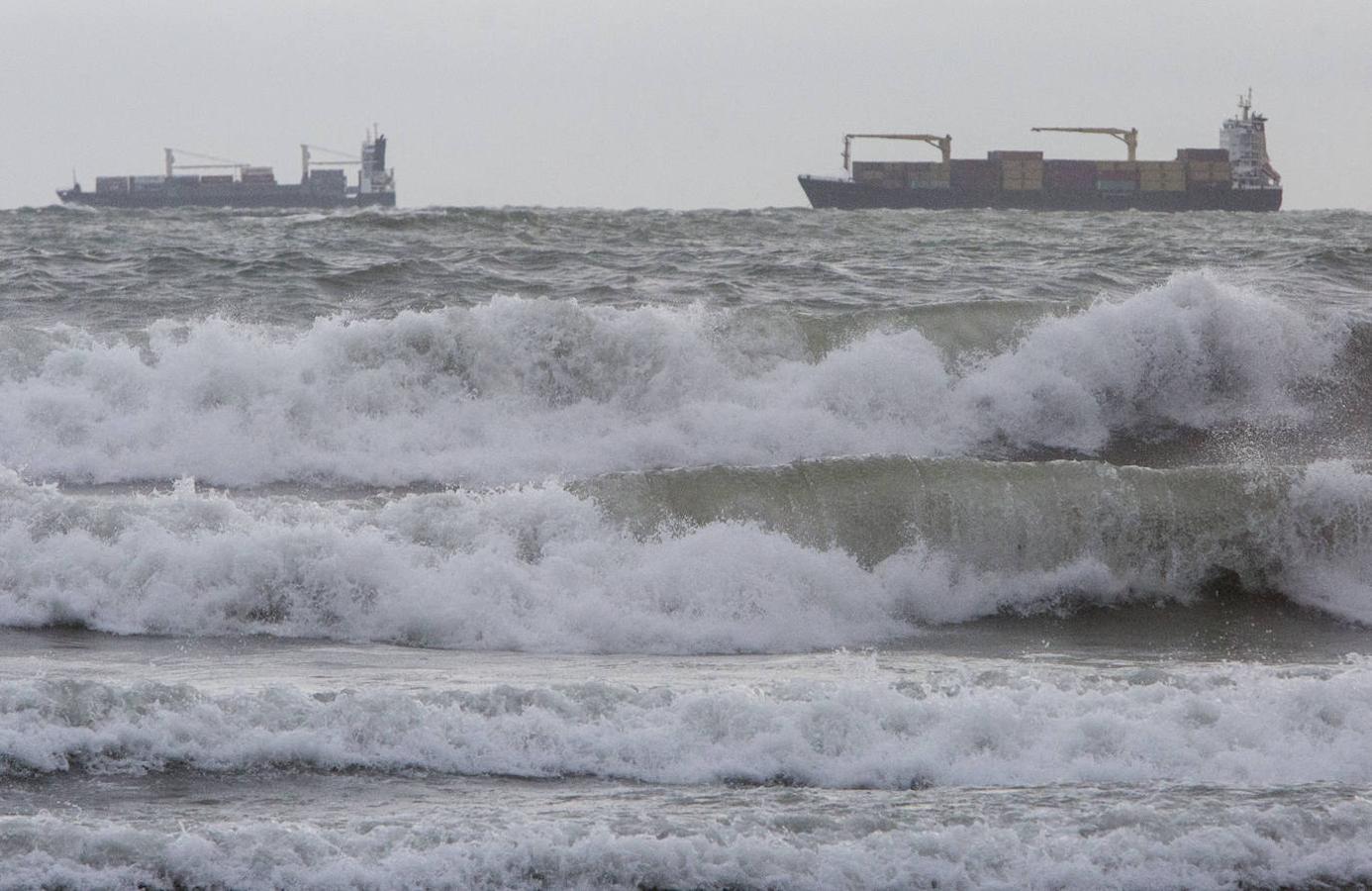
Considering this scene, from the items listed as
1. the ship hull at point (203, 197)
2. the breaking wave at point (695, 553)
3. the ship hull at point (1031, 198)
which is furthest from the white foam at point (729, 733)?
the ship hull at point (203, 197)

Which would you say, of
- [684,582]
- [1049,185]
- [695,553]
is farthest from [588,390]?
[1049,185]

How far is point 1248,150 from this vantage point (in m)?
81.6

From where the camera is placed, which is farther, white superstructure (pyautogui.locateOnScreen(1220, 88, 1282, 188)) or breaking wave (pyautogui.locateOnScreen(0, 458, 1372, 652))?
white superstructure (pyautogui.locateOnScreen(1220, 88, 1282, 188))

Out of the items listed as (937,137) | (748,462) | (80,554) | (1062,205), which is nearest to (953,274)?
(748,462)

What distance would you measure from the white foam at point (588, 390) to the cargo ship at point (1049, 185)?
6419cm

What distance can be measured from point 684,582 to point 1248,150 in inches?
3164

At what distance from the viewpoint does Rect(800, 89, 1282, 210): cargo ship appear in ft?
251

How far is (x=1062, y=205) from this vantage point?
251ft

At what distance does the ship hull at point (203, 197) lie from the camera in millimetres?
92625

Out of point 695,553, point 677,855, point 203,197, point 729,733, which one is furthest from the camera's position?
point 203,197

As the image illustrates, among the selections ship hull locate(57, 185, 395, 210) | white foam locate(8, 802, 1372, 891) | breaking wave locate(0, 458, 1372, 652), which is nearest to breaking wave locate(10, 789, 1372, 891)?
white foam locate(8, 802, 1372, 891)

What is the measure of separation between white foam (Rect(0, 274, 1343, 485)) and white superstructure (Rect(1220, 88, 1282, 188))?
2795 inches

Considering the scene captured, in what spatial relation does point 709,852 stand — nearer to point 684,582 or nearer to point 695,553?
point 684,582

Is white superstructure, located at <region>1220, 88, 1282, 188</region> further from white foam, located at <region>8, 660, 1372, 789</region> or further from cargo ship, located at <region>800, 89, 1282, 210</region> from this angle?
white foam, located at <region>8, 660, 1372, 789</region>
